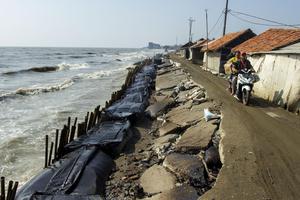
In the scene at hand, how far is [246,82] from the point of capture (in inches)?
597

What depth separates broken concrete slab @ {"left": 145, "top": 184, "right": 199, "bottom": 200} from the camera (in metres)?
7.94

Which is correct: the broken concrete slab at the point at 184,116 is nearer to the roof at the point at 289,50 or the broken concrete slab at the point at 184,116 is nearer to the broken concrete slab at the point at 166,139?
the broken concrete slab at the point at 166,139

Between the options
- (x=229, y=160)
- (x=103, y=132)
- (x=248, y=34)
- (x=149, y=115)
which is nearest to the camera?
(x=229, y=160)

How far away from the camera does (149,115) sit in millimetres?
18297

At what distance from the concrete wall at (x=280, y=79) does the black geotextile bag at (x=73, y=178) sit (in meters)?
7.31

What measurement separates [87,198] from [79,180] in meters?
1.23

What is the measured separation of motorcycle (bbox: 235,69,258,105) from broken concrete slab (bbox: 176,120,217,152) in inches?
121

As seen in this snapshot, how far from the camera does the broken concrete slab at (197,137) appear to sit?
434 inches

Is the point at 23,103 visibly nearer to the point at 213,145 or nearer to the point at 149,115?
the point at 149,115

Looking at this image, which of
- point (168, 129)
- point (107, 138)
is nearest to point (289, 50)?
point (168, 129)

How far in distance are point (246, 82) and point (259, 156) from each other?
6.50 metres

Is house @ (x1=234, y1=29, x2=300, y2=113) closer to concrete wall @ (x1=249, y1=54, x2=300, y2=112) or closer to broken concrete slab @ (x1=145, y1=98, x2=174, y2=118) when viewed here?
concrete wall @ (x1=249, y1=54, x2=300, y2=112)

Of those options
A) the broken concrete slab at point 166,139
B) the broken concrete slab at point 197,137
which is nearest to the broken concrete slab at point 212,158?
the broken concrete slab at point 197,137

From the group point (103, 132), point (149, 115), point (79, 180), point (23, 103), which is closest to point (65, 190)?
point (79, 180)
